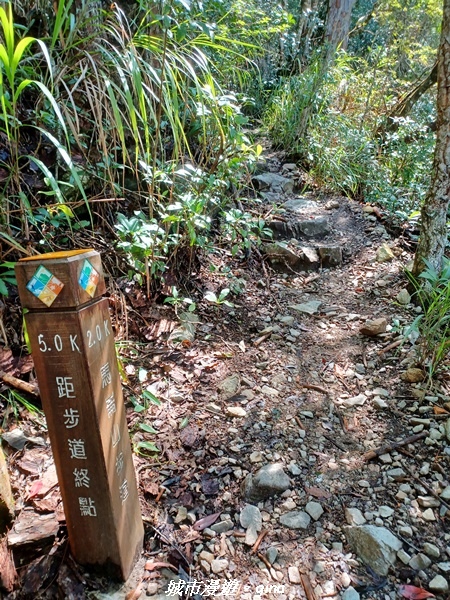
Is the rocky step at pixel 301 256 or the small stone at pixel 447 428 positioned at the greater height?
the rocky step at pixel 301 256

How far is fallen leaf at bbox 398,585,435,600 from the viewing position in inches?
46.6

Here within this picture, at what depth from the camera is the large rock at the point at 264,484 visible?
149cm

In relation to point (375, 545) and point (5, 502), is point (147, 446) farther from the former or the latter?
point (375, 545)

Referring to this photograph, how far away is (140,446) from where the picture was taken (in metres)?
1.64

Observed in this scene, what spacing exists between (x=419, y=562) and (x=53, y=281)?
1.45 m

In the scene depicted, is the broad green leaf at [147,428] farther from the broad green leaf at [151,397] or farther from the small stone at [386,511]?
the small stone at [386,511]

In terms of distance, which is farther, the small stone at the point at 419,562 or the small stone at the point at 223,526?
the small stone at the point at 223,526

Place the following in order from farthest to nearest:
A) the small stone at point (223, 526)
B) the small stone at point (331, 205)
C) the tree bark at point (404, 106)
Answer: the tree bark at point (404, 106)
the small stone at point (331, 205)
the small stone at point (223, 526)

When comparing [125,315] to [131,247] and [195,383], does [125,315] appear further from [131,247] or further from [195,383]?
[195,383]

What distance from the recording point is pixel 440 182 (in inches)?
91.0

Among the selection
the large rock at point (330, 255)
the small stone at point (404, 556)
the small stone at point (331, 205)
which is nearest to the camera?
the small stone at point (404, 556)

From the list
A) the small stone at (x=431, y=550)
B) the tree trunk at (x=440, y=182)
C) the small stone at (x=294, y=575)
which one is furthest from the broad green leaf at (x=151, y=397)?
the tree trunk at (x=440, y=182)

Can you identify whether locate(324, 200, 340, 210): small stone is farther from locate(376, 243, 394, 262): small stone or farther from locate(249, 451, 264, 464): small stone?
locate(249, 451, 264, 464): small stone

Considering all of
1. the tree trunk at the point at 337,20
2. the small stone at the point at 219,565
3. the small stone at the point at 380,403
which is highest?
the tree trunk at the point at 337,20
